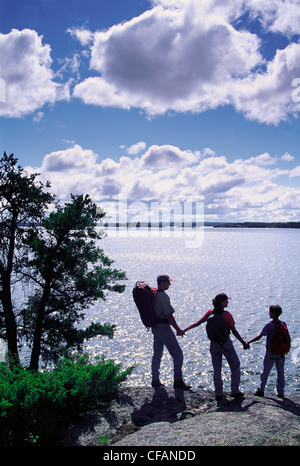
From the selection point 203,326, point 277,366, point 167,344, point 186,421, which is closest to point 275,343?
point 277,366

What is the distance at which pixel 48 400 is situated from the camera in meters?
6.30

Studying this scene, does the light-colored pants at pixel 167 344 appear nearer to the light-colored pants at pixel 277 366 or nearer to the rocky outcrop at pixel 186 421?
the rocky outcrop at pixel 186 421

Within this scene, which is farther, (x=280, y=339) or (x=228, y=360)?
(x=280, y=339)

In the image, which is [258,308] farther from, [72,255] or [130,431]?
[130,431]

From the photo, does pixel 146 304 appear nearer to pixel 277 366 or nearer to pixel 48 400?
pixel 48 400

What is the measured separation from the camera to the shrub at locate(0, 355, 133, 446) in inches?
221

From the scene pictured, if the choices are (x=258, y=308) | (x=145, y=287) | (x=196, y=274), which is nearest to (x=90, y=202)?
(x=145, y=287)

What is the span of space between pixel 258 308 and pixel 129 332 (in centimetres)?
1551

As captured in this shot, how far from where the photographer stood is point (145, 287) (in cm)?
753

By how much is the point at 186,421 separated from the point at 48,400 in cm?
277

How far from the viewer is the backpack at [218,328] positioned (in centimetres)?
696

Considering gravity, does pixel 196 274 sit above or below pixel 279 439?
below

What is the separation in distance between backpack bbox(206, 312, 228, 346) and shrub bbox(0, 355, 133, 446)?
Answer: 2.48m
